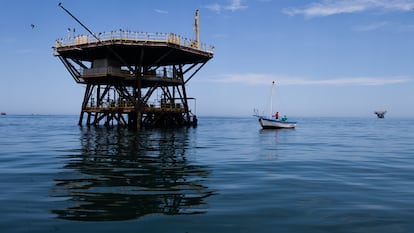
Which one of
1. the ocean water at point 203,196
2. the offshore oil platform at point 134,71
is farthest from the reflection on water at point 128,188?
the offshore oil platform at point 134,71

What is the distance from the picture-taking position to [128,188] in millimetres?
10773

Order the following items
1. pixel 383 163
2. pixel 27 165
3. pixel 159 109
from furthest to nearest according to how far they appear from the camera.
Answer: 1. pixel 159 109
2. pixel 383 163
3. pixel 27 165

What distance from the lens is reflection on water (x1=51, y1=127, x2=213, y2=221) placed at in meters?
8.29

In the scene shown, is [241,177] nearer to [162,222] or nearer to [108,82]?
[162,222]

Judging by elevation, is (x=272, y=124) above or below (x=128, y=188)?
above

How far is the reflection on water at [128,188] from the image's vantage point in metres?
8.29

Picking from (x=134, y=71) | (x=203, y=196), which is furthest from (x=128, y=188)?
(x=134, y=71)

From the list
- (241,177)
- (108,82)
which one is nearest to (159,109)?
A: (108,82)

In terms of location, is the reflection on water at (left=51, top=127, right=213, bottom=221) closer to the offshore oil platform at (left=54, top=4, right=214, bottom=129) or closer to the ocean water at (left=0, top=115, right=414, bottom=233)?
the ocean water at (left=0, top=115, right=414, bottom=233)

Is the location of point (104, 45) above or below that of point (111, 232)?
above

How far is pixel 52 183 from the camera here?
452 inches

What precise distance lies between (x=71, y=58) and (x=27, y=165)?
3678cm

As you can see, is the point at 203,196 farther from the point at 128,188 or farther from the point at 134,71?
the point at 134,71

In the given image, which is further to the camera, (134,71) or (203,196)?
(134,71)
